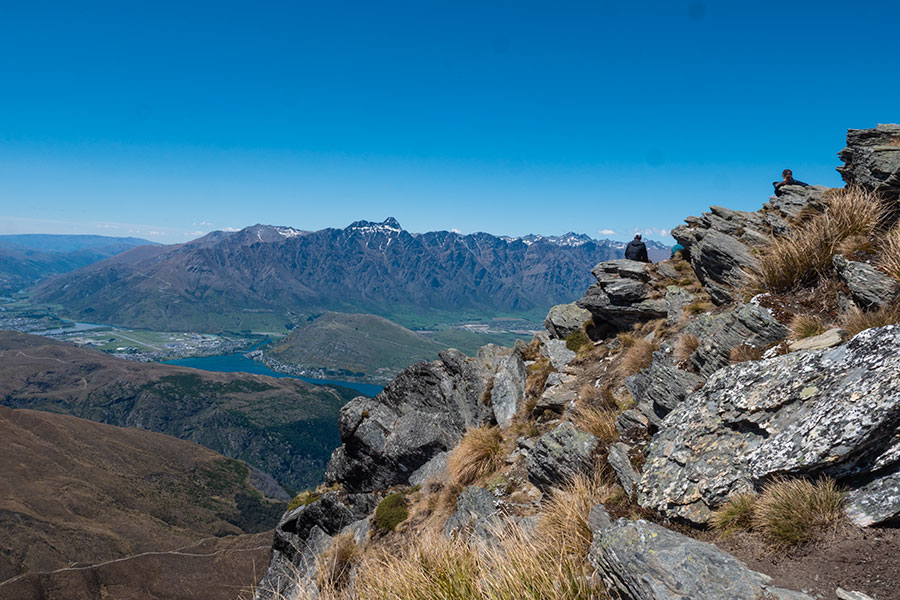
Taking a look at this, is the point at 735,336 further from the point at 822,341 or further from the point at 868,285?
the point at 868,285

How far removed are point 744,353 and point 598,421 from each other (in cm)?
383

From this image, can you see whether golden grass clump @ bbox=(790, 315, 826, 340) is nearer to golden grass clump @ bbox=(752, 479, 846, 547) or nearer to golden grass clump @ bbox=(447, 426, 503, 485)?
golden grass clump @ bbox=(752, 479, 846, 547)

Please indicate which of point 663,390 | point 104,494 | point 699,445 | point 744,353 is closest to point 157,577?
point 104,494

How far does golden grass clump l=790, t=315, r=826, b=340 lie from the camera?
8.38m

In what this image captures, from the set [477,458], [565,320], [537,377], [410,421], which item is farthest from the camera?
[410,421]

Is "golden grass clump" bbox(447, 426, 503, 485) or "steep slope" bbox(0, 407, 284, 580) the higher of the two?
"golden grass clump" bbox(447, 426, 503, 485)

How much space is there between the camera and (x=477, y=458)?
15.7 m

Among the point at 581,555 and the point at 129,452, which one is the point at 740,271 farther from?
the point at 129,452

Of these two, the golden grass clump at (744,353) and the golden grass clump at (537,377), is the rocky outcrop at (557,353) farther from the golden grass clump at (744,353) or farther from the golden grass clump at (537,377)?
the golden grass clump at (744,353)

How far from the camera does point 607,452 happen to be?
1014 cm

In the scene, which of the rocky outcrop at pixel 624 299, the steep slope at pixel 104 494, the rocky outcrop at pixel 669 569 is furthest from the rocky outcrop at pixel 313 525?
the steep slope at pixel 104 494

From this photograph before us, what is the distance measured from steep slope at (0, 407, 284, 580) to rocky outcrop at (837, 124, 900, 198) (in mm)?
118353

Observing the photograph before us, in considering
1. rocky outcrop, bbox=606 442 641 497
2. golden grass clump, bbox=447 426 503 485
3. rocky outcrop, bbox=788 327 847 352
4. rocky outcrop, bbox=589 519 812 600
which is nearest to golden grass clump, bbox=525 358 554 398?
golden grass clump, bbox=447 426 503 485

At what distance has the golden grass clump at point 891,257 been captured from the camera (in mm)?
8320
